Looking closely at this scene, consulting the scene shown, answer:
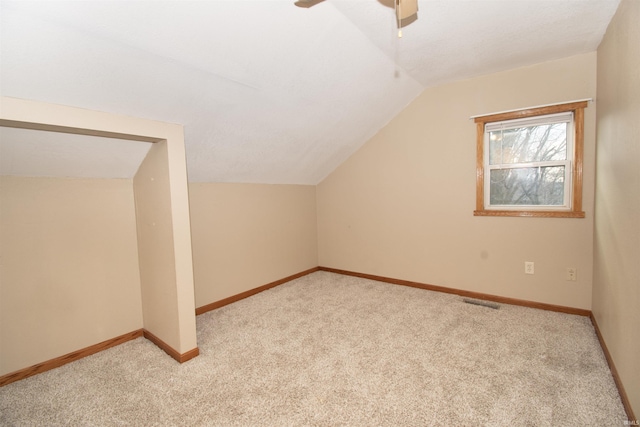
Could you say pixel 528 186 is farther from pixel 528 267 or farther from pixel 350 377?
pixel 350 377

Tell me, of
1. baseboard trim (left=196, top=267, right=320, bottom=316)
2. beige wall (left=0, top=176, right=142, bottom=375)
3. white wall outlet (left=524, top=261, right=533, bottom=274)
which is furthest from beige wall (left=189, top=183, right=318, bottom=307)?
white wall outlet (left=524, top=261, right=533, bottom=274)

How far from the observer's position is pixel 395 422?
1441 mm

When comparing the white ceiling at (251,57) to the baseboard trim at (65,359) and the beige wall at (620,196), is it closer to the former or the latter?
the beige wall at (620,196)

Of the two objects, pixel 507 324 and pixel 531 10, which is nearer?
pixel 531 10

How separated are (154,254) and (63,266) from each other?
1.91ft

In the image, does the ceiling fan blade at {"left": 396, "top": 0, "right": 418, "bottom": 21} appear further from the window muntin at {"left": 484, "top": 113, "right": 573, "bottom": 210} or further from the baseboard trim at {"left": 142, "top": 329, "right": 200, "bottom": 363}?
the baseboard trim at {"left": 142, "top": 329, "right": 200, "bottom": 363}

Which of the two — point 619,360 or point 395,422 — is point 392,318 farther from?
point 619,360

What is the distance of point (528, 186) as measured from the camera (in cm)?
282

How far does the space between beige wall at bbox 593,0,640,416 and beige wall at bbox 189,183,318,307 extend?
3.01m

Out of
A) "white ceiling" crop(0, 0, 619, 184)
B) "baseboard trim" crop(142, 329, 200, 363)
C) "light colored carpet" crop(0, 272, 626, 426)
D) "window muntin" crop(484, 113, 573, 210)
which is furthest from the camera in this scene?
"window muntin" crop(484, 113, 573, 210)

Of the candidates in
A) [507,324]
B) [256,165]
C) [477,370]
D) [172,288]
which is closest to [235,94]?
[256,165]

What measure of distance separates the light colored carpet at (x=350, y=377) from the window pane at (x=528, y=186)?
1.05 metres

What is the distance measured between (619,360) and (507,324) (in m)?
0.82

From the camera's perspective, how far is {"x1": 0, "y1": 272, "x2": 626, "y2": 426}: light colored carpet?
59.1 inches
